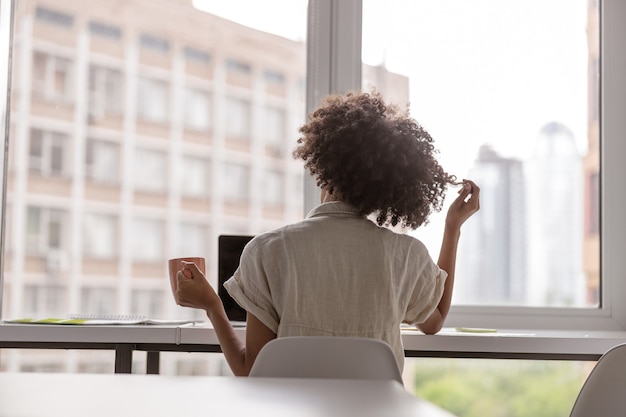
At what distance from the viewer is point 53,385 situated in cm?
108

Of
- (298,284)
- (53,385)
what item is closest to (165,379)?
(53,385)

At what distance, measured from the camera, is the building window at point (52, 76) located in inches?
106

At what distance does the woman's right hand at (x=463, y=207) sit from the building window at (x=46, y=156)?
130cm

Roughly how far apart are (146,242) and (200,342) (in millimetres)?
705

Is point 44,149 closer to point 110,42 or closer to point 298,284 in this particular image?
point 110,42

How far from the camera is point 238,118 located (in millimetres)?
2742

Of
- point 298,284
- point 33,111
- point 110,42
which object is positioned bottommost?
point 298,284

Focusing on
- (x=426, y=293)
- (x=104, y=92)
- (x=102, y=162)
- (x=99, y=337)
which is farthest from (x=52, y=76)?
(x=426, y=293)

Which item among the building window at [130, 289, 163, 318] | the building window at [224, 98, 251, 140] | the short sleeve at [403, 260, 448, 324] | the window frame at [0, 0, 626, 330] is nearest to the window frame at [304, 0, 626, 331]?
the window frame at [0, 0, 626, 330]

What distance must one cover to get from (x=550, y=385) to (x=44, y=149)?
5.99ft

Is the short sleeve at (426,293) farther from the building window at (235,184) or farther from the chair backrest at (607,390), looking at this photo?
the building window at (235,184)

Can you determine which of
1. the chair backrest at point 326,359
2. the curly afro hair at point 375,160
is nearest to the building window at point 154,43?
the curly afro hair at point 375,160

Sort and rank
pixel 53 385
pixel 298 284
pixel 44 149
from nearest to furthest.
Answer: pixel 53 385
pixel 298 284
pixel 44 149

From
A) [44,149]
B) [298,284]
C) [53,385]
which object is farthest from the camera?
[44,149]
